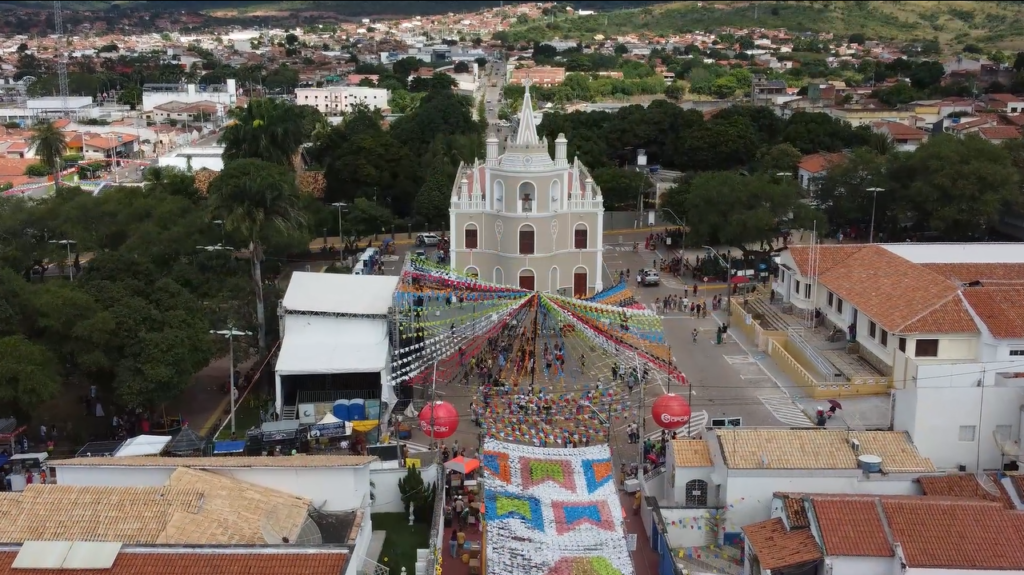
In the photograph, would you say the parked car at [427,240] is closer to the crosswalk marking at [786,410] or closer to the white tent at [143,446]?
the crosswalk marking at [786,410]

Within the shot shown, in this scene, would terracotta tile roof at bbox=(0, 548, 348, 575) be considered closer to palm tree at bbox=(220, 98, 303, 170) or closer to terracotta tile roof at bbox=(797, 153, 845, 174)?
palm tree at bbox=(220, 98, 303, 170)

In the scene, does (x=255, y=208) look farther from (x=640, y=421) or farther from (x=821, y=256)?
(x=821, y=256)

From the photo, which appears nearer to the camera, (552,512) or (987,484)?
(987,484)

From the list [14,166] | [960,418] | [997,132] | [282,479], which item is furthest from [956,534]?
[14,166]

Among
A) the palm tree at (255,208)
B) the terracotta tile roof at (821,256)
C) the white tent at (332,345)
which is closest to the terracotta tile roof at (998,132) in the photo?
the terracotta tile roof at (821,256)

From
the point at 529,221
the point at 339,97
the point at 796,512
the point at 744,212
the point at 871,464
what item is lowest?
the point at 796,512

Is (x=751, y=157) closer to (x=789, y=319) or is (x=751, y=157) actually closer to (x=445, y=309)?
(x=789, y=319)

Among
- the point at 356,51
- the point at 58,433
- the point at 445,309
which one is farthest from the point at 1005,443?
the point at 356,51
